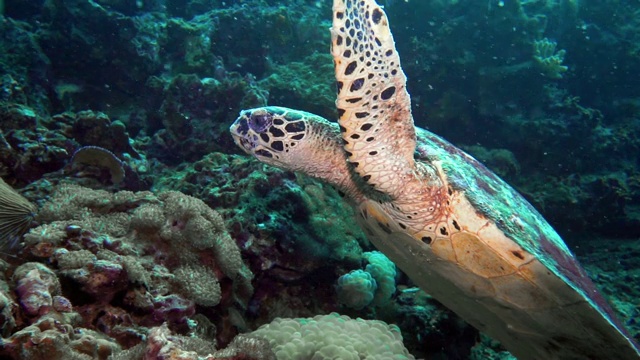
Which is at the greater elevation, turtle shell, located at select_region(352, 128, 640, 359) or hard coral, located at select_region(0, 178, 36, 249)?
turtle shell, located at select_region(352, 128, 640, 359)

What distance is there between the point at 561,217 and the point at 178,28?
10116 millimetres

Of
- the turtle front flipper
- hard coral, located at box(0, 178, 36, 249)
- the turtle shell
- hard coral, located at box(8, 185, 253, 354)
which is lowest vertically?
hard coral, located at box(0, 178, 36, 249)

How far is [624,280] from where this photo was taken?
5.61m

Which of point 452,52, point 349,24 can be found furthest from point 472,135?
point 349,24

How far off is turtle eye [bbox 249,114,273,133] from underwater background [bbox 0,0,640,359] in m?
0.72

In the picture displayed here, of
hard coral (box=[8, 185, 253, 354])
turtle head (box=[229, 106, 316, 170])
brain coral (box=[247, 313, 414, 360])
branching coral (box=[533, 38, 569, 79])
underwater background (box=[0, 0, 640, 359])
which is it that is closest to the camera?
hard coral (box=[8, 185, 253, 354])

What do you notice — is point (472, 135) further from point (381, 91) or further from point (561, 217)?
point (381, 91)

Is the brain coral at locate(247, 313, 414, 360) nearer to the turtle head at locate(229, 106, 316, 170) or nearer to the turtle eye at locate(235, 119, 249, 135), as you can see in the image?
the turtle head at locate(229, 106, 316, 170)

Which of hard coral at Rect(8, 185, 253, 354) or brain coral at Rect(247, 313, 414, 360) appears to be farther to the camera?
brain coral at Rect(247, 313, 414, 360)

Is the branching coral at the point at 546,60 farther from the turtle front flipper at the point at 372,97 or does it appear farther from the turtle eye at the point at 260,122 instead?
the turtle eye at the point at 260,122

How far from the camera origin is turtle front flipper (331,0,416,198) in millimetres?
1948

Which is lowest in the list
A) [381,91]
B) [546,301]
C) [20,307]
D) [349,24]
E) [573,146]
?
[20,307]

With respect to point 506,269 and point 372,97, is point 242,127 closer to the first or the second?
point 372,97

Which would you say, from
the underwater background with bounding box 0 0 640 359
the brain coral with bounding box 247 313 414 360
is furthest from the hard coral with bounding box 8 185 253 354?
the brain coral with bounding box 247 313 414 360
